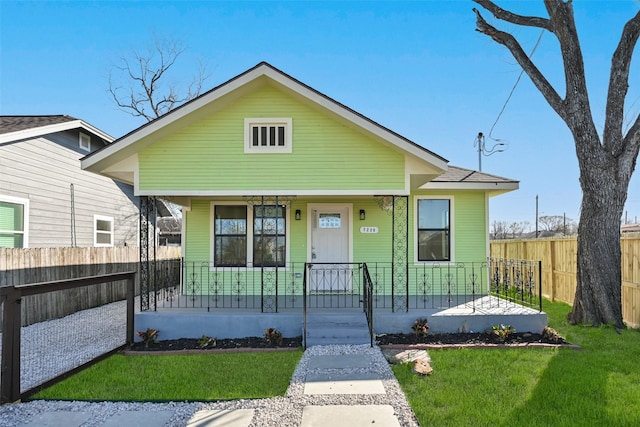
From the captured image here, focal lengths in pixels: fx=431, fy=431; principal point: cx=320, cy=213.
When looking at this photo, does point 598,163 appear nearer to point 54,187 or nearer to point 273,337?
point 273,337

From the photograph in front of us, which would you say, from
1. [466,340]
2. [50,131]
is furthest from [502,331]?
[50,131]

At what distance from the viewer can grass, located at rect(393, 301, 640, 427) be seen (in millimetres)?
4238

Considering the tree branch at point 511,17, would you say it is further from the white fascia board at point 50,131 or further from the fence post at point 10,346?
the white fascia board at point 50,131

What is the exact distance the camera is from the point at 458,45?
13789mm

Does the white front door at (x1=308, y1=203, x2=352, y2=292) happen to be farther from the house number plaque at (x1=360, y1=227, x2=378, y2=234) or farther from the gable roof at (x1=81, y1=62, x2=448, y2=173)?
the gable roof at (x1=81, y1=62, x2=448, y2=173)

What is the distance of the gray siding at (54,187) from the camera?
10.4 metres

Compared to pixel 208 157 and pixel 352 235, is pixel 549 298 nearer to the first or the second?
pixel 352 235

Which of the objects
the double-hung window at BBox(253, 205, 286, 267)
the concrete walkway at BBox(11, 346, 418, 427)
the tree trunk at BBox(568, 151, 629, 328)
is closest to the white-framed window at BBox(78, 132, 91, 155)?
the double-hung window at BBox(253, 205, 286, 267)

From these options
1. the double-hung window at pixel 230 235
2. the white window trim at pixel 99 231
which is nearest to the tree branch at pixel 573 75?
the double-hung window at pixel 230 235

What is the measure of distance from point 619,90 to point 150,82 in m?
20.4

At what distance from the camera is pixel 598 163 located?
28.0 feet

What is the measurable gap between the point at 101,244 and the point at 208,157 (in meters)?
7.96

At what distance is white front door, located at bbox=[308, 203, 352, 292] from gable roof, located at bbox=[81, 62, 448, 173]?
280 cm

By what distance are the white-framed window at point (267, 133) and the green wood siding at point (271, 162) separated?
116mm
